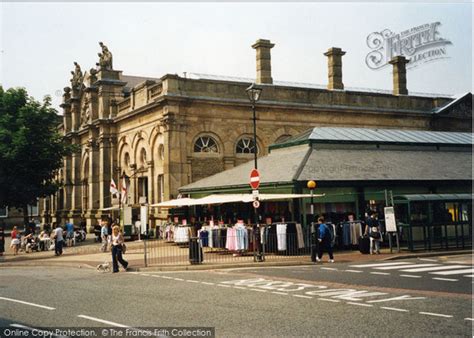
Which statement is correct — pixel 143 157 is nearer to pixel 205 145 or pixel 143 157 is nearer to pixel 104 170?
pixel 104 170

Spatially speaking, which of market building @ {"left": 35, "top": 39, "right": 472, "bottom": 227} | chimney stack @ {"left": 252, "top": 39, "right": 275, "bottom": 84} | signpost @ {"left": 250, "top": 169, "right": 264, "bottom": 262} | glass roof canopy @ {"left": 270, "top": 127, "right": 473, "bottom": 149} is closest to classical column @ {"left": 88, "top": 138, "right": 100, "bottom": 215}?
market building @ {"left": 35, "top": 39, "right": 472, "bottom": 227}

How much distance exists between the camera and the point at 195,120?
3541 centimetres

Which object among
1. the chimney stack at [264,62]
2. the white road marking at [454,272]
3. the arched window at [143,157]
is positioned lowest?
the white road marking at [454,272]

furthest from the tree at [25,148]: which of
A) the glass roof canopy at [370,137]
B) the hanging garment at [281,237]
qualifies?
the hanging garment at [281,237]

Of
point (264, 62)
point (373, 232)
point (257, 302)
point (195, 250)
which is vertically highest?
point (264, 62)

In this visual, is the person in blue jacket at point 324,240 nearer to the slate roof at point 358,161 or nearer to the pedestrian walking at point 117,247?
the slate roof at point 358,161

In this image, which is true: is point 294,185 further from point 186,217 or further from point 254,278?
point 186,217

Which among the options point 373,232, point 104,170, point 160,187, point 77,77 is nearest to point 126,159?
point 104,170

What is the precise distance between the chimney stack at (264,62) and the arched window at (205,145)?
20.9 feet

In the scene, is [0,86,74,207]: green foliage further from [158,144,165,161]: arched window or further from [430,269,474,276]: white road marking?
[430,269,474,276]: white road marking

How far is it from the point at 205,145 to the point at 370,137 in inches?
443

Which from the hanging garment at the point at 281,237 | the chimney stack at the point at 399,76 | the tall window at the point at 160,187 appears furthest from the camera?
the chimney stack at the point at 399,76

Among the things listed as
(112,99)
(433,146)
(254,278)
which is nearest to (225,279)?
(254,278)

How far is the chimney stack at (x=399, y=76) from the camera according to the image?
44875 mm
